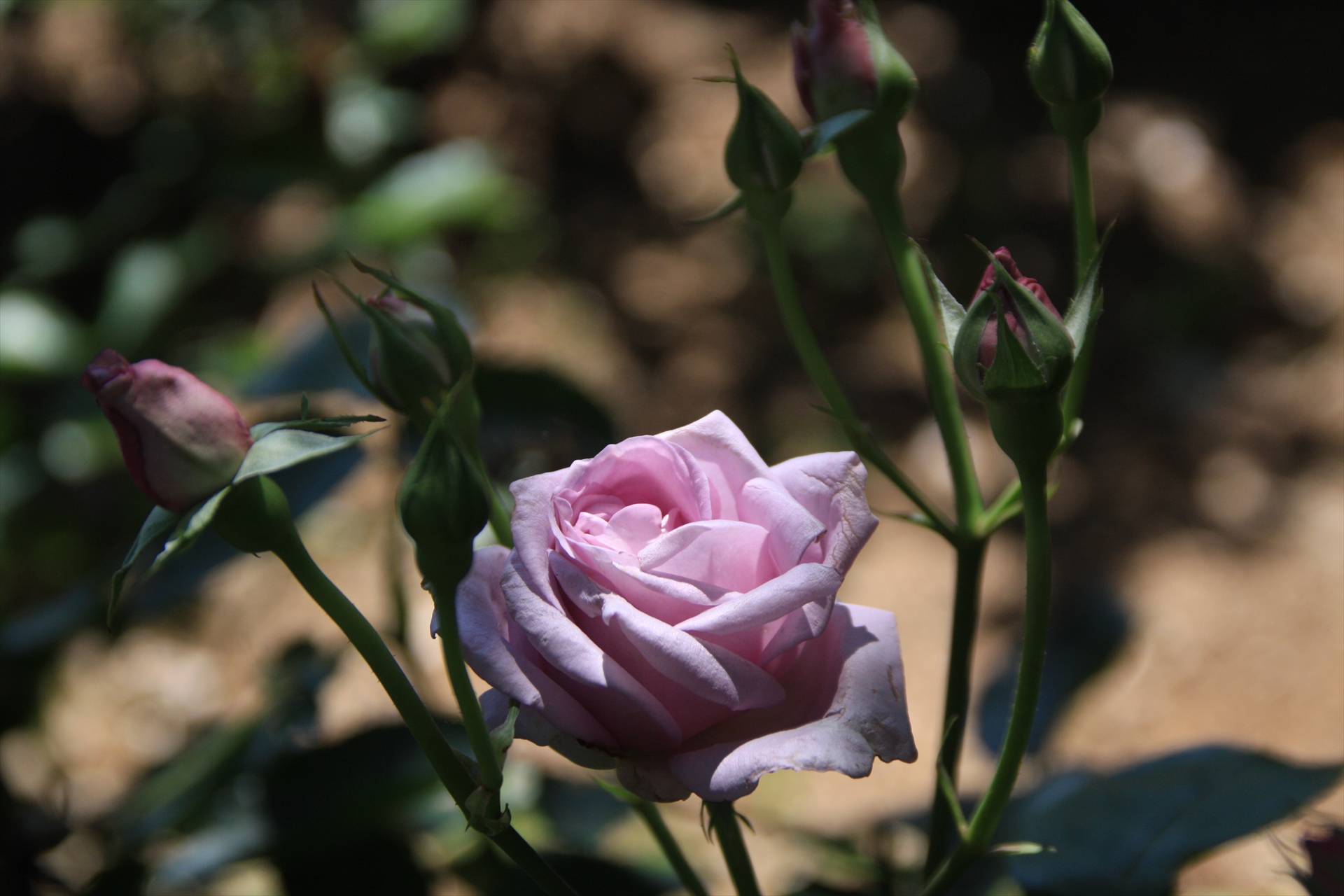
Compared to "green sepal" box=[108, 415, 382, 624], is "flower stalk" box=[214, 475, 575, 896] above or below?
below

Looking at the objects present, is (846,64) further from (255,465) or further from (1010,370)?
(255,465)

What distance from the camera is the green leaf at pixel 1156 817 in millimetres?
565

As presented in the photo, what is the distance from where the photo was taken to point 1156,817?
23.3 inches

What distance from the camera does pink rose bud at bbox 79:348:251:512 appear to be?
384 millimetres

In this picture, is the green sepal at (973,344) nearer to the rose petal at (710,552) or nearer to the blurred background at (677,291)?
the rose petal at (710,552)

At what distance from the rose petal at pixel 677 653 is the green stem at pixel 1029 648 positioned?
3.9 inches

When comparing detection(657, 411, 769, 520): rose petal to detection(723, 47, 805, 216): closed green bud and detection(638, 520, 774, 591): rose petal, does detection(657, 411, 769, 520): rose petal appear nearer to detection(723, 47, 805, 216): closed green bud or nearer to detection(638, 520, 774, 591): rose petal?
detection(638, 520, 774, 591): rose petal

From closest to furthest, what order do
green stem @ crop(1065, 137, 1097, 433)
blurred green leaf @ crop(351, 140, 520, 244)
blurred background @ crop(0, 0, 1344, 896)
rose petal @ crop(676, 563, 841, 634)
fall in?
rose petal @ crop(676, 563, 841, 634), green stem @ crop(1065, 137, 1097, 433), blurred background @ crop(0, 0, 1344, 896), blurred green leaf @ crop(351, 140, 520, 244)

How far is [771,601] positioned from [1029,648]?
12cm

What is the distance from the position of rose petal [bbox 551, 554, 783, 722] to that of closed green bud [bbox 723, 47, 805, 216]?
219 mm

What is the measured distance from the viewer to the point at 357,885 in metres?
0.74

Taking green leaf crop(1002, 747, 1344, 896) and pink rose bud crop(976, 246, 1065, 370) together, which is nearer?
pink rose bud crop(976, 246, 1065, 370)

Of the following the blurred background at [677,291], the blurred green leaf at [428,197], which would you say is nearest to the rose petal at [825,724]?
the blurred background at [677,291]

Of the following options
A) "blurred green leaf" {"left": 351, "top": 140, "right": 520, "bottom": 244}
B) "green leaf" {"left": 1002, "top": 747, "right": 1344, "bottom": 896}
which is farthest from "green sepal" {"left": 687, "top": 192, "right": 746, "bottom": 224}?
"blurred green leaf" {"left": 351, "top": 140, "right": 520, "bottom": 244}
